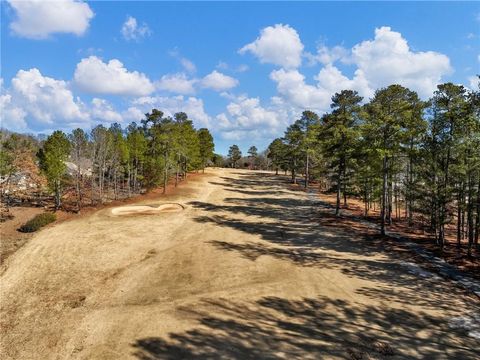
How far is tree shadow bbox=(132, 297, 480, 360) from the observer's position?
44.9ft

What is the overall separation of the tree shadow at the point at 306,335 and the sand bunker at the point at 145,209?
902 inches

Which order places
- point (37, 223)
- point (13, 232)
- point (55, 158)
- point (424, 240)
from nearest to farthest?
point (424, 240)
point (13, 232)
point (37, 223)
point (55, 158)

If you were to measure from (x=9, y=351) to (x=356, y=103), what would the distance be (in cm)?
3370

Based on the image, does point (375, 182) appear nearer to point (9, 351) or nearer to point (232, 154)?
point (9, 351)

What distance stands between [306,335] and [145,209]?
29076mm

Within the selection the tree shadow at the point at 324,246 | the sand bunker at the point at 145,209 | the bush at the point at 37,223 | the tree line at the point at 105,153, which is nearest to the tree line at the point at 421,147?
the tree shadow at the point at 324,246

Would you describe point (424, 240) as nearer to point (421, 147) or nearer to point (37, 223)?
point (421, 147)

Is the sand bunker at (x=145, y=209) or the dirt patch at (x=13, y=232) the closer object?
the dirt patch at (x=13, y=232)

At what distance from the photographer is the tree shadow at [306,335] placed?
1368cm

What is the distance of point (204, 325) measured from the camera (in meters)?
15.7

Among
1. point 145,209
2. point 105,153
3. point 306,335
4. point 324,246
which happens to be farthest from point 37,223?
point 306,335

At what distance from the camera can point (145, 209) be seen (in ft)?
133

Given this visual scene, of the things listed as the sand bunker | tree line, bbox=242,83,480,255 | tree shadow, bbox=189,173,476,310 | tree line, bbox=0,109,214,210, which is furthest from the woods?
tree line, bbox=0,109,214,210

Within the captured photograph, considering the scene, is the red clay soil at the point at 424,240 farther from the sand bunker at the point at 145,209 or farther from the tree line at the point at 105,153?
the tree line at the point at 105,153
